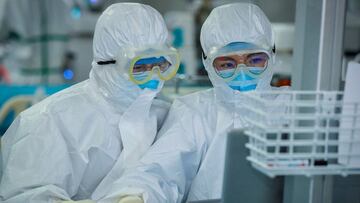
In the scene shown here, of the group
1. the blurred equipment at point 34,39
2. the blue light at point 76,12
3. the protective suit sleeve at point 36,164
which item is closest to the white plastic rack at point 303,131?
the protective suit sleeve at point 36,164

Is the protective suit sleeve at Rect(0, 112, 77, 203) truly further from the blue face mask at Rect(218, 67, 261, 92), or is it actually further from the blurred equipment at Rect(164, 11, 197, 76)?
the blurred equipment at Rect(164, 11, 197, 76)

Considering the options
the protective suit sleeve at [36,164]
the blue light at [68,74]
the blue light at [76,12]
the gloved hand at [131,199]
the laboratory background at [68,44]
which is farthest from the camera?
the blue light at [76,12]

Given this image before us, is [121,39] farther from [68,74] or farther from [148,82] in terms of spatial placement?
[68,74]

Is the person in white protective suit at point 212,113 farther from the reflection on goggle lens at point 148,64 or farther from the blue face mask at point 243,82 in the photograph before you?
the reflection on goggle lens at point 148,64

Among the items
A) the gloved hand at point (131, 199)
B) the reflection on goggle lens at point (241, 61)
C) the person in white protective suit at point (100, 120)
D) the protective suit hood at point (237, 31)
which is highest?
the protective suit hood at point (237, 31)

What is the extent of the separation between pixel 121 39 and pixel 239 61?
341mm

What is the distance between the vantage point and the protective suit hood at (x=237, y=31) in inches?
54.4

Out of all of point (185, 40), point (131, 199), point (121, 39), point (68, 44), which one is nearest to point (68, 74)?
point (68, 44)

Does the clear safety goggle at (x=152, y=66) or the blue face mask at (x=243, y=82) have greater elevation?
the clear safety goggle at (x=152, y=66)

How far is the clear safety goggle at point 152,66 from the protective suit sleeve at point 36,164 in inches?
10.1

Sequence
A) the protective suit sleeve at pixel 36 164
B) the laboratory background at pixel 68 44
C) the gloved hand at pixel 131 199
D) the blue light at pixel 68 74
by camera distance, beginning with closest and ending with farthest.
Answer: the gloved hand at pixel 131 199 < the protective suit sleeve at pixel 36 164 < the laboratory background at pixel 68 44 < the blue light at pixel 68 74

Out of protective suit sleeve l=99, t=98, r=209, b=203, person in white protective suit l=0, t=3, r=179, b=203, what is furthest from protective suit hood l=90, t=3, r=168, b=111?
protective suit sleeve l=99, t=98, r=209, b=203

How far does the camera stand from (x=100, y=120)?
1.38 m

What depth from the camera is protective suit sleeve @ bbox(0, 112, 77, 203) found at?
1.18m
